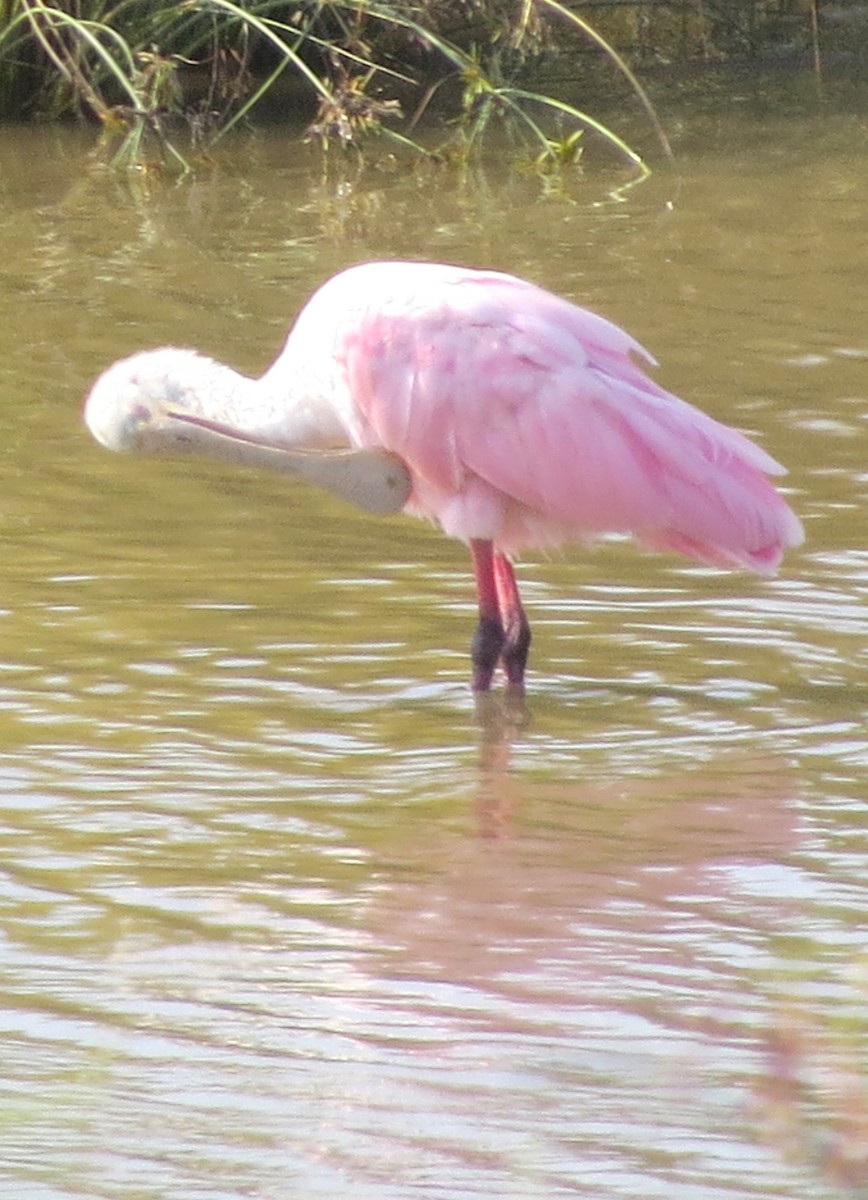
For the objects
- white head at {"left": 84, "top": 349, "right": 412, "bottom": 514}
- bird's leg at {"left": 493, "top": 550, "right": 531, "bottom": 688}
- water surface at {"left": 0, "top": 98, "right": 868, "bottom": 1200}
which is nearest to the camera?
water surface at {"left": 0, "top": 98, "right": 868, "bottom": 1200}

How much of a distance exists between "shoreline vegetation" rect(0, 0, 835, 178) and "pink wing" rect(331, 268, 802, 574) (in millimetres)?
4841

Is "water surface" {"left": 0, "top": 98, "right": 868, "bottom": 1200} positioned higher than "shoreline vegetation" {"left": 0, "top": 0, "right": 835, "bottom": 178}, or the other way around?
"shoreline vegetation" {"left": 0, "top": 0, "right": 835, "bottom": 178}

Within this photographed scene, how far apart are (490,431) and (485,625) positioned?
17.7 inches

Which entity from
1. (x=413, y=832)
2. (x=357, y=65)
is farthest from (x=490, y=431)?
(x=357, y=65)

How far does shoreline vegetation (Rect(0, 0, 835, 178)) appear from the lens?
1152cm

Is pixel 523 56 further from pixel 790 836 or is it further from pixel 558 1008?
pixel 558 1008

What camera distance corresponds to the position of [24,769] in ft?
16.7

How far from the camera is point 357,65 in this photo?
13250 mm

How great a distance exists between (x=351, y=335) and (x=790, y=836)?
5.64ft

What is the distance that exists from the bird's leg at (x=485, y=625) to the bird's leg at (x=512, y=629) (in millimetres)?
14

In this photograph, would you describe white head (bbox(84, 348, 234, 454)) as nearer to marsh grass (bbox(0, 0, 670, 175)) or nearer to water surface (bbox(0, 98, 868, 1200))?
water surface (bbox(0, 98, 868, 1200))

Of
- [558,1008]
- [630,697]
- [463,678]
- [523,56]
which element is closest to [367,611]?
[463,678]

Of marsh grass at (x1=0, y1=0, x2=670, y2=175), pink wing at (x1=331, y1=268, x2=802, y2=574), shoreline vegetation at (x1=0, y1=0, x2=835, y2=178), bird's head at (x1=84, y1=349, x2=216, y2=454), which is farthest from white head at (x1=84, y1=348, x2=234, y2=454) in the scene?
marsh grass at (x1=0, y1=0, x2=670, y2=175)

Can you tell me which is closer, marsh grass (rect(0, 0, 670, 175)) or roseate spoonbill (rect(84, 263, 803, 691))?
roseate spoonbill (rect(84, 263, 803, 691))
